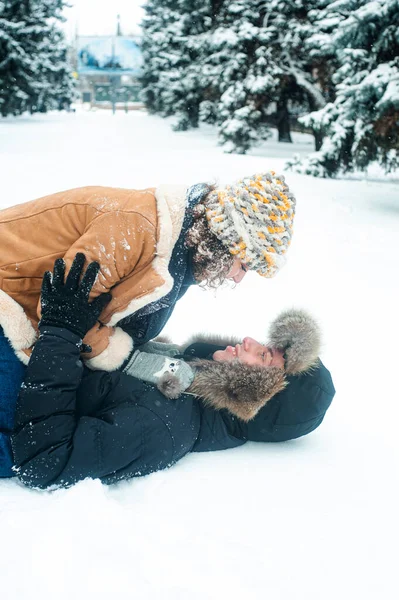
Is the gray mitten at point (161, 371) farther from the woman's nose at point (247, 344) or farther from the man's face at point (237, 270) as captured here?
the man's face at point (237, 270)

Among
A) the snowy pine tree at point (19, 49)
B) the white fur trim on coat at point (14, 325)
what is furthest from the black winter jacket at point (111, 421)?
the snowy pine tree at point (19, 49)

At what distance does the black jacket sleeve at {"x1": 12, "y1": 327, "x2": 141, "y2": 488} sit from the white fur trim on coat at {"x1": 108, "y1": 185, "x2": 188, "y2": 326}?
0.29 m

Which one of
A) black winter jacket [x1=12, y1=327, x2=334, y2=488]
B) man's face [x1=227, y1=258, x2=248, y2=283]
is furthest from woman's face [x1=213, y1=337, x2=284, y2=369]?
man's face [x1=227, y1=258, x2=248, y2=283]

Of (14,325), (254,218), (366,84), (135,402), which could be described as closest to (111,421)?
(135,402)

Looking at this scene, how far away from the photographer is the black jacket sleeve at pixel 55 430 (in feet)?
6.57

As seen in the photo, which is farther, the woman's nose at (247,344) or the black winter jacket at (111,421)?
the woman's nose at (247,344)

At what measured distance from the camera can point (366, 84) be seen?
7.39 metres

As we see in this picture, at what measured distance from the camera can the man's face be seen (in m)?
2.35

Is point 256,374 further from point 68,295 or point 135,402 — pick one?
point 68,295

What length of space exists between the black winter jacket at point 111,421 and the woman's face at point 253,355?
152mm

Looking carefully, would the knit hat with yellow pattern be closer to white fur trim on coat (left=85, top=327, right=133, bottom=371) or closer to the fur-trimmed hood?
the fur-trimmed hood

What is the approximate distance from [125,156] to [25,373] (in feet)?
36.5

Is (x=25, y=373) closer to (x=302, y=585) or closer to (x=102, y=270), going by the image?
(x=102, y=270)

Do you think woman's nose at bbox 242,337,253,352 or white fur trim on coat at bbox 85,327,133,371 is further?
woman's nose at bbox 242,337,253,352
